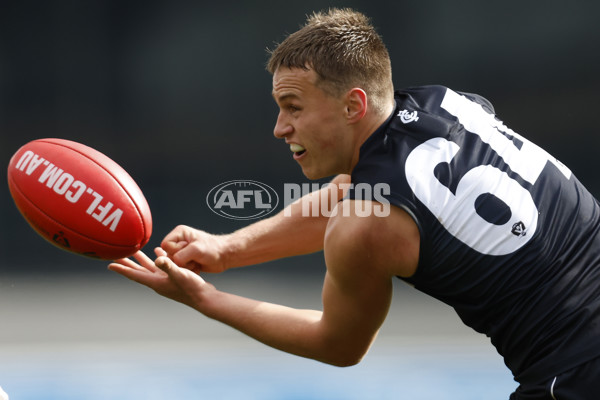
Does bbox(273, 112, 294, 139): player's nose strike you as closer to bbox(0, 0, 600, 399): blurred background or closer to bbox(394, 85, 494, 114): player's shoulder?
bbox(394, 85, 494, 114): player's shoulder

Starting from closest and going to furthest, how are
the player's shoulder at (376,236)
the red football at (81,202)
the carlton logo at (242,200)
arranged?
the player's shoulder at (376,236)
the red football at (81,202)
the carlton logo at (242,200)

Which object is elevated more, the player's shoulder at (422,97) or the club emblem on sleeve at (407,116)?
the player's shoulder at (422,97)

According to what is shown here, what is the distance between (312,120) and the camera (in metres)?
1.90

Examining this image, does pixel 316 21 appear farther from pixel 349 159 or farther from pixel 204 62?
pixel 204 62

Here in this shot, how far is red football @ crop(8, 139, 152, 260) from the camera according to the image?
6.99ft

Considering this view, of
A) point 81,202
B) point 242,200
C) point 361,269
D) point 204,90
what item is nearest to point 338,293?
point 361,269

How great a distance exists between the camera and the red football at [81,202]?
213 centimetres

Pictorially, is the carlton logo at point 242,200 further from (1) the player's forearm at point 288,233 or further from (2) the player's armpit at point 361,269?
(2) the player's armpit at point 361,269

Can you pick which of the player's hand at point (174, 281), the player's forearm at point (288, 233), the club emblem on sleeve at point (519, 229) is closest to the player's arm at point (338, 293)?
the player's hand at point (174, 281)

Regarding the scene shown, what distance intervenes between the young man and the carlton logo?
2794 mm

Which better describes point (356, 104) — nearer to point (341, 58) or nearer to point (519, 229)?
point (341, 58)

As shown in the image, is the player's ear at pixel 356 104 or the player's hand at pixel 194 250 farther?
the player's hand at pixel 194 250

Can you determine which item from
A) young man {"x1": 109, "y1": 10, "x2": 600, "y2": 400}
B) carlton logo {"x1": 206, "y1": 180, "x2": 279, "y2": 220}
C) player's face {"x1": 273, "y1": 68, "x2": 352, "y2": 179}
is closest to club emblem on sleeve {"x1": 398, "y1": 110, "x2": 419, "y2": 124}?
young man {"x1": 109, "y1": 10, "x2": 600, "y2": 400}

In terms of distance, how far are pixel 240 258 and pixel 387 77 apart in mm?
864
